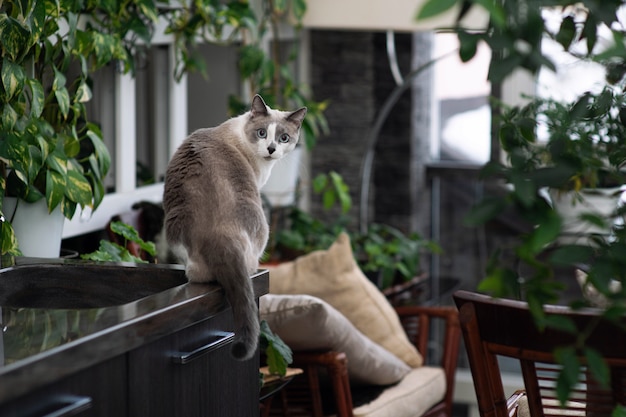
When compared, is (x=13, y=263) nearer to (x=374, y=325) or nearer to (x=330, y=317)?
(x=330, y=317)

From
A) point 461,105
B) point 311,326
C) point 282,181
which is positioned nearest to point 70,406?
point 311,326

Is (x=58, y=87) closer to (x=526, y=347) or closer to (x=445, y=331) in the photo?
(x=526, y=347)

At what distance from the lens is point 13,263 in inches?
86.7

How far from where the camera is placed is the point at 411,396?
10.3 feet

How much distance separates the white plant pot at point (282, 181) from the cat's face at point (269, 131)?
67.7 inches

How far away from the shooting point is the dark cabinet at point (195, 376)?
1681 millimetres

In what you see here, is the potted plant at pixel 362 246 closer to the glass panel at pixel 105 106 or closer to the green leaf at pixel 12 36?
the glass panel at pixel 105 106

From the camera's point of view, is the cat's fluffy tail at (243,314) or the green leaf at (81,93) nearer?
the cat's fluffy tail at (243,314)

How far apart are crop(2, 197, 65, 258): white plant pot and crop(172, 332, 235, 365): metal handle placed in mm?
822

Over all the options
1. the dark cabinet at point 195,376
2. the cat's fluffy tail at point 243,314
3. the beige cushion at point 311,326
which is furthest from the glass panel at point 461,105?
the cat's fluffy tail at point 243,314

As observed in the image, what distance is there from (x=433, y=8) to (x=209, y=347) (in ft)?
3.70

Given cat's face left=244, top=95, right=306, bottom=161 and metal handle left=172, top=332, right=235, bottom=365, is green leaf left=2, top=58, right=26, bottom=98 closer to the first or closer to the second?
cat's face left=244, top=95, right=306, bottom=161

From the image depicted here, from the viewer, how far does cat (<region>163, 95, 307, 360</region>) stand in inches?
75.8

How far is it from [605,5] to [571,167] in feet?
0.58
